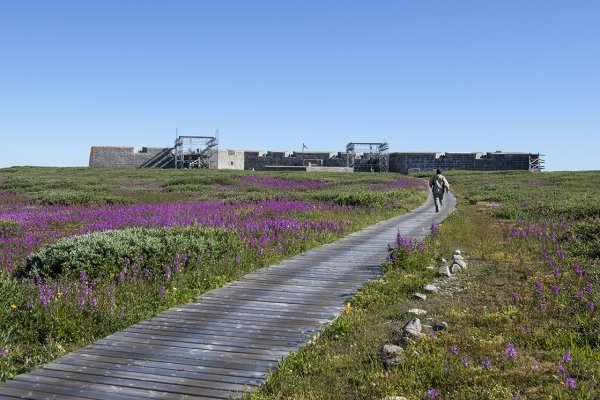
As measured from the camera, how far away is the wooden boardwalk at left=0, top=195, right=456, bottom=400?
565 cm

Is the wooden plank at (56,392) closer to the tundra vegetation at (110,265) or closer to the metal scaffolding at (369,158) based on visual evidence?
the tundra vegetation at (110,265)

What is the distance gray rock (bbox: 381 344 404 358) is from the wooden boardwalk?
116cm

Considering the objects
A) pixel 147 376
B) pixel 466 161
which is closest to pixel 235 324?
pixel 147 376

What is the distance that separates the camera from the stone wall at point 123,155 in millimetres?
90875

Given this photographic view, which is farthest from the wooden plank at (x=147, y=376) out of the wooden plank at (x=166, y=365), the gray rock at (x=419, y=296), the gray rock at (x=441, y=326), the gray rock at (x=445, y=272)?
the gray rock at (x=445, y=272)

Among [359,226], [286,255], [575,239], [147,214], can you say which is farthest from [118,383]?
[147,214]

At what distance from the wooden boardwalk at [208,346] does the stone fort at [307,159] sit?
74.0m

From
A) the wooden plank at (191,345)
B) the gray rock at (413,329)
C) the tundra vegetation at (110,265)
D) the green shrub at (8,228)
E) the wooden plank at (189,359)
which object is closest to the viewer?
the wooden plank at (189,359)

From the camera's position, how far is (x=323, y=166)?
87625 mm

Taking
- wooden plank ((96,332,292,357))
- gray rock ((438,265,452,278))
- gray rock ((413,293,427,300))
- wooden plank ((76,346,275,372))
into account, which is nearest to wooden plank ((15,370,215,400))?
wooden plank ((76,346,275,372))

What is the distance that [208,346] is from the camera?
22.7 ft

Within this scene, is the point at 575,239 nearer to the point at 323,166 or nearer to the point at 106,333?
the point at 106,333

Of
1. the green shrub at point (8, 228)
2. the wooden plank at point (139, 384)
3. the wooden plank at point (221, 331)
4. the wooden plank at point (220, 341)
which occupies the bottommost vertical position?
the wooden plank at point (139, 384)

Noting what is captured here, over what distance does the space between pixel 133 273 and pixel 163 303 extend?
2.12 metres
